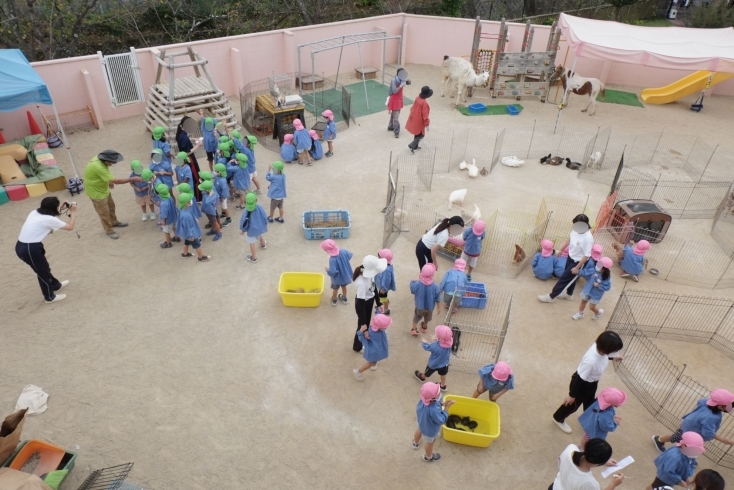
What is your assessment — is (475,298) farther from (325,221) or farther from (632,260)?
(325,221)

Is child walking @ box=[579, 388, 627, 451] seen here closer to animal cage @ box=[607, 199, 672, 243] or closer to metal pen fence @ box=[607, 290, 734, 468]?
metal pen fence @ box=[607, 290, 734, 468]

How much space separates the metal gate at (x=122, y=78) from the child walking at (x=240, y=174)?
5887 mm

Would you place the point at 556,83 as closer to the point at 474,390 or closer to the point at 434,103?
the point at 434,103

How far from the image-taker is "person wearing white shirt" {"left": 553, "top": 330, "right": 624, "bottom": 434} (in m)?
6.39

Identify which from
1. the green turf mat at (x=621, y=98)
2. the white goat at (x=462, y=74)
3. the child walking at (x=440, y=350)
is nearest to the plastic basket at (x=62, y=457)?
the child walking at (x=440, y=350)

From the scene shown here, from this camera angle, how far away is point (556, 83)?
1742 centimetres

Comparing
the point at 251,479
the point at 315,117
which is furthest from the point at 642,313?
the point at 315,117

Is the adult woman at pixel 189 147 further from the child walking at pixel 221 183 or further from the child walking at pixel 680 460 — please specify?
the child walking at pixel 680 460

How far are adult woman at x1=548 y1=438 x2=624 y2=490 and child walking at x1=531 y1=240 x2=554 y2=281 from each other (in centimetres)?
453

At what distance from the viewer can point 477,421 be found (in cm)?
719

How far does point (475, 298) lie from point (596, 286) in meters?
1.90

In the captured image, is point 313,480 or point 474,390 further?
point 474,390

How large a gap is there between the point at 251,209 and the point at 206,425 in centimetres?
373

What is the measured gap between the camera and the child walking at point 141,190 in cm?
1029
